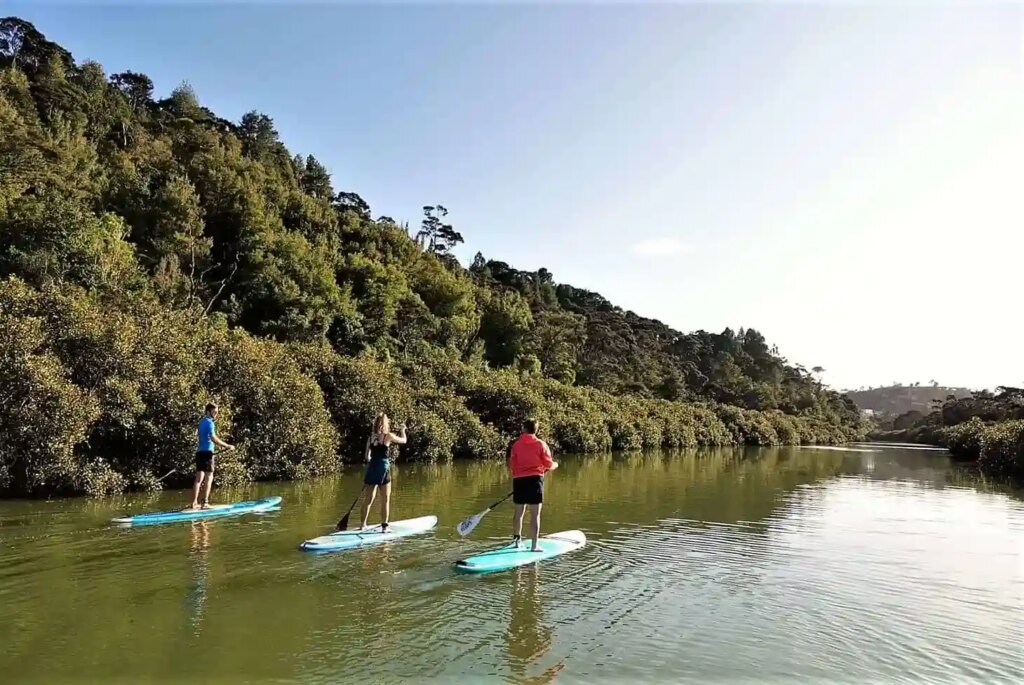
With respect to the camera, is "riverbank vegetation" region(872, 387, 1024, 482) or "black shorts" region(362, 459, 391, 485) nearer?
"black shorts" region(362, 459, 391, 485)

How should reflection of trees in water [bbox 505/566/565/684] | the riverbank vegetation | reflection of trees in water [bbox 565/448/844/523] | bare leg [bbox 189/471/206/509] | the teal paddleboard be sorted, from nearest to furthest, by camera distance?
reflection of trees in water [bbox 505/566/565/684], the teal paddleboard, bare leg [bbox 189/471/206/509], reflection of trees in water [bbox 565/448/844/523], the riverbank vegetation

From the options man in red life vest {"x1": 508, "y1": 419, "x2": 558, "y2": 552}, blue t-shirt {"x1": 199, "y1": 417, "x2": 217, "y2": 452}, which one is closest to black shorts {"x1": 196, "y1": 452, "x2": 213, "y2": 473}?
blue t-shirt {"x1": 199, "y1": 417, "x2": 217, "y2": 452}

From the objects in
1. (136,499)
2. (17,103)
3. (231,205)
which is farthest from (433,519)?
(17,103)

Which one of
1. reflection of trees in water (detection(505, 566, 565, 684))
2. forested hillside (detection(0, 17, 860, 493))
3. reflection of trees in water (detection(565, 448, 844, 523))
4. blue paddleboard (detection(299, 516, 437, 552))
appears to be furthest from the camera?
reflection of trees in water (detection(565, 448, 844, 523))

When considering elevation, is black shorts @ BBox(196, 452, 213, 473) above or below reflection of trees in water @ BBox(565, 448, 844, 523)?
above

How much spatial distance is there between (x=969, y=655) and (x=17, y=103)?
69.2m

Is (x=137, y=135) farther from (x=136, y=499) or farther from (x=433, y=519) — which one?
(x=433, y=519)

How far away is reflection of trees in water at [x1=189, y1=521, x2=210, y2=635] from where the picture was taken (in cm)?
778

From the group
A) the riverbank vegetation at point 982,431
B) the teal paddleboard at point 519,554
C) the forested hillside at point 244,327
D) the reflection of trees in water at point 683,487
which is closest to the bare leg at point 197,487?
the forested hillside at point 244,327

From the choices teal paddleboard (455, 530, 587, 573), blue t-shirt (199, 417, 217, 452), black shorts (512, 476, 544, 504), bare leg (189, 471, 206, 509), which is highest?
blue t-shirt (199, 417, 217, 452)

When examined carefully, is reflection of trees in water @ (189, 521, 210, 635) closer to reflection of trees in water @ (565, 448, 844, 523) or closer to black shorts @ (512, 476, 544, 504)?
black shorts @ (512, 476, 544, 504)

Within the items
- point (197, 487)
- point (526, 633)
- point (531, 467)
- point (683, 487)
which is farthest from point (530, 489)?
point (683, 487)

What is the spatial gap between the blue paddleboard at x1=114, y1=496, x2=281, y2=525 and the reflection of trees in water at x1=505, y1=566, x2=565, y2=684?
23.7ft

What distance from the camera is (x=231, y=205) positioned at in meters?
60.7
